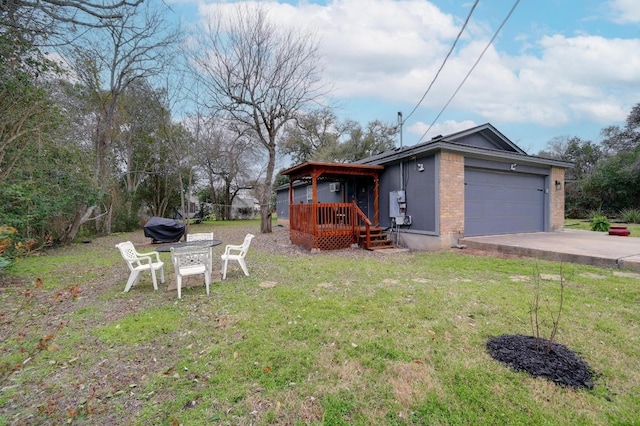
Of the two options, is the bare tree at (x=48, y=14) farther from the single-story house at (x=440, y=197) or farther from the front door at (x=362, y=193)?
the front door at (x=362, y=193)

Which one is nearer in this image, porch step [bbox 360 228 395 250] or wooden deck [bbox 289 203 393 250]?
wooden deck [bbox 289 203 393 250]

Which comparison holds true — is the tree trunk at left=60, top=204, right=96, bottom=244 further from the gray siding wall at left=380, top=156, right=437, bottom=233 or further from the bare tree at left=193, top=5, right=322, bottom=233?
the gray siding wall at left=380, top=156, right=437, bottom=233

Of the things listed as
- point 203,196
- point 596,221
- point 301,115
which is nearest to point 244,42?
point 301,115

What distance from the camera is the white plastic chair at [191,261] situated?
449cm

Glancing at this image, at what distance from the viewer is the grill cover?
10828 mm

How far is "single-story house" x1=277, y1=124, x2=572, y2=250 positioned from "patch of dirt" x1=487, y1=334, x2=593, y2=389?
555cm

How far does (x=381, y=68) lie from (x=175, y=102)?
9.25 m

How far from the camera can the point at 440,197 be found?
26.3 ft

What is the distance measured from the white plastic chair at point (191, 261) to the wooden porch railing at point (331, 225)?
14.3ft

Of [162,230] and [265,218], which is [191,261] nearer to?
[162,230]

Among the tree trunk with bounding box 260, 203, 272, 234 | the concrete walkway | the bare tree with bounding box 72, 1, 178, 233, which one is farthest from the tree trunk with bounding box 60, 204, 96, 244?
the concrete walkway

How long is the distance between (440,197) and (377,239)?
243 cm

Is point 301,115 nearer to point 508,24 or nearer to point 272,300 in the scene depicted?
point 508,24

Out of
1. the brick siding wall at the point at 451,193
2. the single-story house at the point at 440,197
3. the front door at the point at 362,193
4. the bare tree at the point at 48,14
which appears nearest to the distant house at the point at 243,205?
the front door at the point at 362,193
